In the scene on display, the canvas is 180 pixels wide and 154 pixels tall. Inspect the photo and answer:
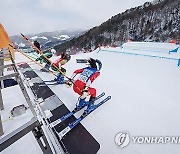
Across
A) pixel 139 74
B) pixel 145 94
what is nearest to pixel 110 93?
pixel 145 94

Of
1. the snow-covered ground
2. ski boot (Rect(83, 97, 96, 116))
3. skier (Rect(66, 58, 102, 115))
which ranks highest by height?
skier (Rect(66, 58, 102, 115))

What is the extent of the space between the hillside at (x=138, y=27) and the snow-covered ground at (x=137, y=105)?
1654 inches

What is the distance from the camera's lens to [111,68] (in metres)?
8.78

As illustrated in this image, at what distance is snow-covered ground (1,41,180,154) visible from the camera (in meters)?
3.34

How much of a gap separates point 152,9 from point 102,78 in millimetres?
63022

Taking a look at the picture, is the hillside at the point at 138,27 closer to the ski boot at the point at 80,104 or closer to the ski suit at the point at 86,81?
the ski suit at the point at 86,81

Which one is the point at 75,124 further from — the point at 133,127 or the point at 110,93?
the point at 110,93

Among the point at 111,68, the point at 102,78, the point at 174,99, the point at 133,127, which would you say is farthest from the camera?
the point at 111,68

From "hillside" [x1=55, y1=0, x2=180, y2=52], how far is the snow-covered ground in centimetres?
4202

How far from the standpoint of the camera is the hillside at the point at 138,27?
4822 cm

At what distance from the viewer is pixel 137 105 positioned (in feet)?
14.8

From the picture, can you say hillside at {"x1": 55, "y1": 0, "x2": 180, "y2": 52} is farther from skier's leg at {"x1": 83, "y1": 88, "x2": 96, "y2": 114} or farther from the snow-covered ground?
skier's leg at {"x1": 83, "y1": 88, "x2": 96, "y2": 114}

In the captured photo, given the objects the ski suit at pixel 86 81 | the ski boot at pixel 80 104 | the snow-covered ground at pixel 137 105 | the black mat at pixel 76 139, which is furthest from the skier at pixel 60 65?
the ski boot at pixel 80 104

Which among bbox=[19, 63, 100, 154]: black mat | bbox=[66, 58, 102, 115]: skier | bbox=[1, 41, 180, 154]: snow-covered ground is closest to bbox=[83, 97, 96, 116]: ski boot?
bbox=[66, 58, 102, 115]: skier
